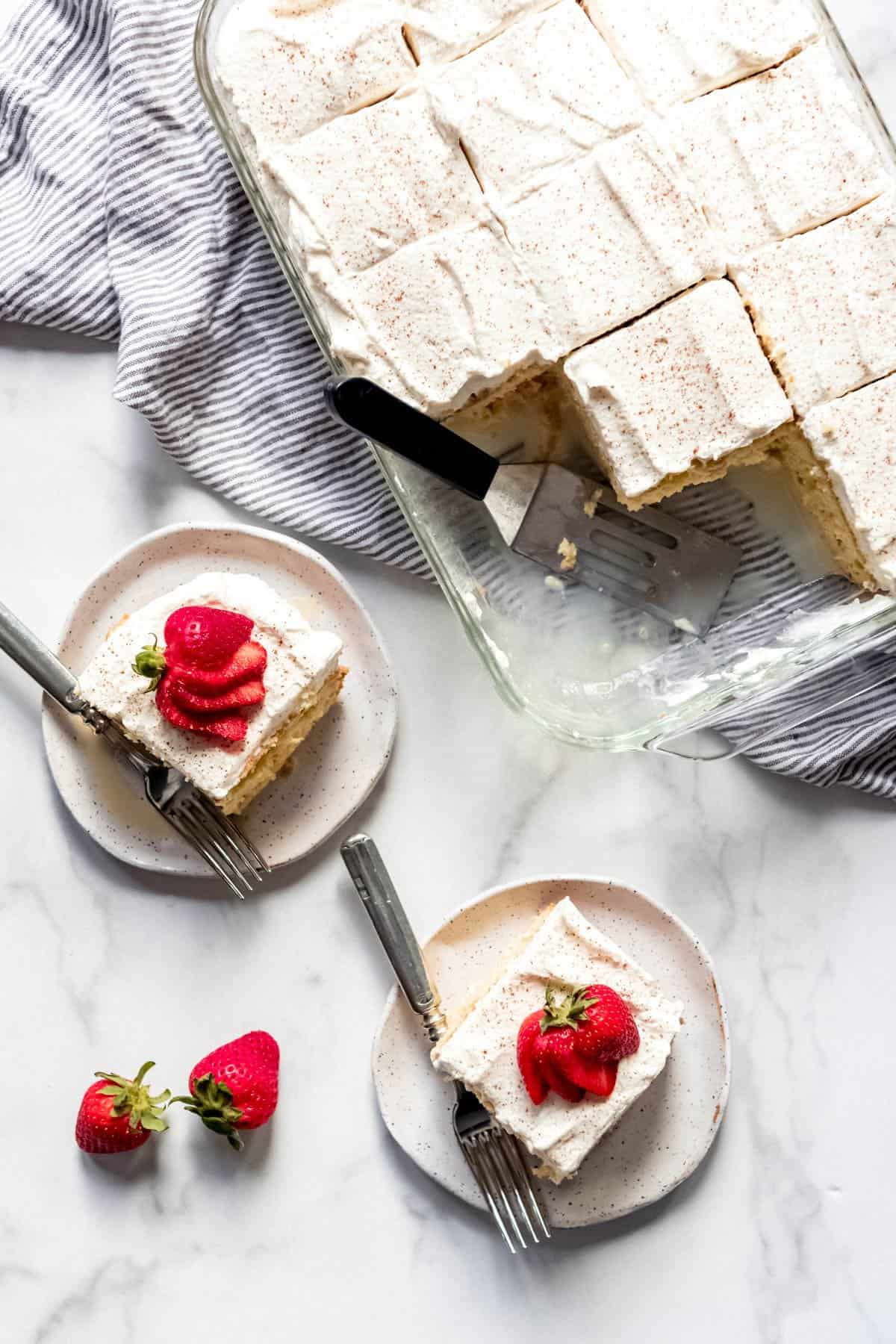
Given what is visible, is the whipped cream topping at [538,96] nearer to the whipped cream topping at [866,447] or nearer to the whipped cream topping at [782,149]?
the whipped cream topping at [782,149]

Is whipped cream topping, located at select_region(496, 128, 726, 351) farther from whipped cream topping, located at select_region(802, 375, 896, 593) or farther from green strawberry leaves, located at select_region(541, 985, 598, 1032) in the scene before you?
green strawberry leaves, located at select_region(541, 985, 598, 1032)

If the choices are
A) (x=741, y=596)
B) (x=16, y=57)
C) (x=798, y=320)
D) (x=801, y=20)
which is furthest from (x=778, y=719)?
(x=16, y=57)

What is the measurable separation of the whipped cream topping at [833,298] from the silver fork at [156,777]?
1.47 metres

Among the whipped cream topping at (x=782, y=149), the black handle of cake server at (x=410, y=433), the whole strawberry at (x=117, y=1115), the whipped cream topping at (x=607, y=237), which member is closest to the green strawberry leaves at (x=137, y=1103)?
the whole strawberry at (x=117, y=1115)

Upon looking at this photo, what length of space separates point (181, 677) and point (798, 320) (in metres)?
1.38

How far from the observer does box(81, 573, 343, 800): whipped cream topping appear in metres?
2.21

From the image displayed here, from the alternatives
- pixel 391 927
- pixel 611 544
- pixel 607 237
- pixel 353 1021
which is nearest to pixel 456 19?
pixel 607 237

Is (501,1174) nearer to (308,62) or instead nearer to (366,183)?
(366,183)

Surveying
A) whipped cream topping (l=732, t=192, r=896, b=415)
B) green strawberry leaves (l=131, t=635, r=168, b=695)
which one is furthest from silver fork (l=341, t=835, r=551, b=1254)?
whipped cream topping (l=732, t=192, r=896, b=415)

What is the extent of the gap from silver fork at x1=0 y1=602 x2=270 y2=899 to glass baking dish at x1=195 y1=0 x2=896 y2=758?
665 mm

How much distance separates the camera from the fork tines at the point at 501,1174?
234 cm

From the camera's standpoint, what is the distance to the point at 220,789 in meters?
2.21

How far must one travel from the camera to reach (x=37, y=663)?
91.3 inches

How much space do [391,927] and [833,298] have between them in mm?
1542
